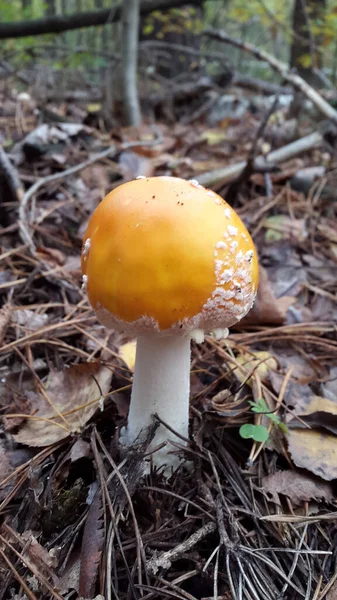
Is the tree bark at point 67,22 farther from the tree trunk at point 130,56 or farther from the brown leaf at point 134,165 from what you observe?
the brown leaf at point 134,165

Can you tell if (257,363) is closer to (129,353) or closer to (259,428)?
(259,428)

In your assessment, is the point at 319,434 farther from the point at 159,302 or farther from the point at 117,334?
the point at 117,334

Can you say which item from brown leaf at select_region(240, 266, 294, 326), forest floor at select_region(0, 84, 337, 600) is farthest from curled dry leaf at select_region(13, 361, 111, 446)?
brown leaf at select_region(240, 266, 294, 326)

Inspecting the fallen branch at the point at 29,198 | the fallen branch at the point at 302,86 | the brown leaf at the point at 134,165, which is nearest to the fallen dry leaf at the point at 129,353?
the fallen branch at the point at 29,198

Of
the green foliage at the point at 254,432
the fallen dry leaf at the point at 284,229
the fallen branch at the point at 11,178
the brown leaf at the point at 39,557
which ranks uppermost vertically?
the fallen branch at the point at 11,178

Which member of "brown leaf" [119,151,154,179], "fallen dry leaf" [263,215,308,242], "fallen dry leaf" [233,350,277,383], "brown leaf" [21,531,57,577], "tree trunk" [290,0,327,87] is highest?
"tree trunk" [290,0,327,87]

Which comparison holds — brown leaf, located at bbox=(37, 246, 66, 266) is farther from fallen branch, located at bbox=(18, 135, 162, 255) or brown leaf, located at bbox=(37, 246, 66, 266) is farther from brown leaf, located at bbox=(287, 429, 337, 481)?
brown leaf, located at bbox=(287, 429, 337, 481)
